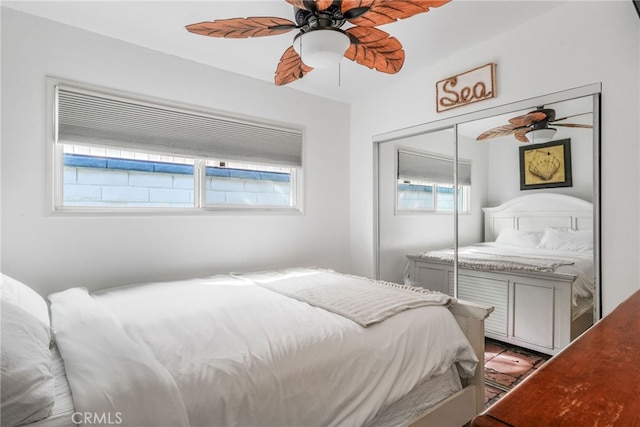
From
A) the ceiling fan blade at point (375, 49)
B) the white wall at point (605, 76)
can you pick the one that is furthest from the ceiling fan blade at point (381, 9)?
the white wall at point (605, 76)

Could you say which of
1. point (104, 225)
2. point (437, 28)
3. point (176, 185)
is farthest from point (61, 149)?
point (437, 28)

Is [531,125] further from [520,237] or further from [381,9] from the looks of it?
[381,9]

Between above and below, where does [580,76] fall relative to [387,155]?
above

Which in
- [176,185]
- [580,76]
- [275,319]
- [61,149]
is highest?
[580,76]

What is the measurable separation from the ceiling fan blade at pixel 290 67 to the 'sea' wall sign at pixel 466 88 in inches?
51.0

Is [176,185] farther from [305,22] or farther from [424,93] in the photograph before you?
[424,93]

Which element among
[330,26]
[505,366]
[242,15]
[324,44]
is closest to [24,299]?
[324,44]

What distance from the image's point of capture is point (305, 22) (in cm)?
163

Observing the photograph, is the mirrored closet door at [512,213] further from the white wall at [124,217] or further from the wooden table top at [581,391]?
the wooden table top at [581,391]

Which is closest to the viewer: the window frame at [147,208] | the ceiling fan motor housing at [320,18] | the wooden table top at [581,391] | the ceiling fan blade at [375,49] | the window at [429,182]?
the wooden table top at [581,391]

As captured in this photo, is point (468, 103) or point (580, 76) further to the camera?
point (468, 103)

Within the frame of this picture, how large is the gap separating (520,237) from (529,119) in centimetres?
84

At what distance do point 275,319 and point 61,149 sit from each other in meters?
1.96

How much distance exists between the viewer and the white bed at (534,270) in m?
2.05
